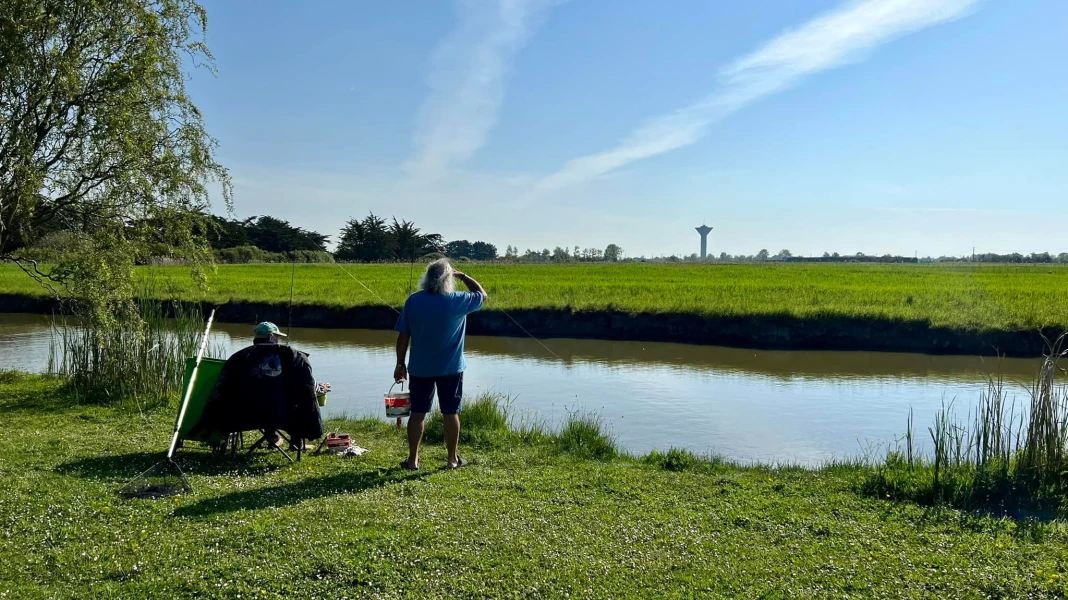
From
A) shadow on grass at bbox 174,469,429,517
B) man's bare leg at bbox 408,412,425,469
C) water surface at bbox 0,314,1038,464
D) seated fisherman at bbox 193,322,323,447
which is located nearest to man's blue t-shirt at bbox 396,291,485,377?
man's bare leg at bbox 408,412,425,469

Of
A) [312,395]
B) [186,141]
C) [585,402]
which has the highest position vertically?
[186,141]

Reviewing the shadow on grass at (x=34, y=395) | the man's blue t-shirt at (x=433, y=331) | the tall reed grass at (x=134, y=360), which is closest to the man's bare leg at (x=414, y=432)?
the man's blue t-shirt at (x=433, y=331)

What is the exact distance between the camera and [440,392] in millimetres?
6469

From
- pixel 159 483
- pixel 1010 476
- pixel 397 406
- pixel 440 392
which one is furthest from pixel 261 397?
pixel 1010 476

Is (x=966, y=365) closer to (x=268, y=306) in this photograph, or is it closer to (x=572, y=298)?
(x=572, y=298)

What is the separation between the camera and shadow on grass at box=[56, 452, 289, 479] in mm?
6094

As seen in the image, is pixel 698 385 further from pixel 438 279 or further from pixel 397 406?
pixel 438 279

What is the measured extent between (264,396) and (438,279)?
1.84 m

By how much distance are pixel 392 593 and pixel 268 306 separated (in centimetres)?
2354

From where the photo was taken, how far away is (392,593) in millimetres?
3969

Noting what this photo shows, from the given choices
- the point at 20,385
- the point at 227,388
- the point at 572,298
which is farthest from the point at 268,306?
the point at 227,388

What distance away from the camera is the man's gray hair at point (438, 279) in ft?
21.0

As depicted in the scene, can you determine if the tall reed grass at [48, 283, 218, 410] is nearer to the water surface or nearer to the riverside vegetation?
the water surface

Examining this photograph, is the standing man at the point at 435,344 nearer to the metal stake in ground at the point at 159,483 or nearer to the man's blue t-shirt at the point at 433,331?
the man's blue t-shirt at the point at 433,331
